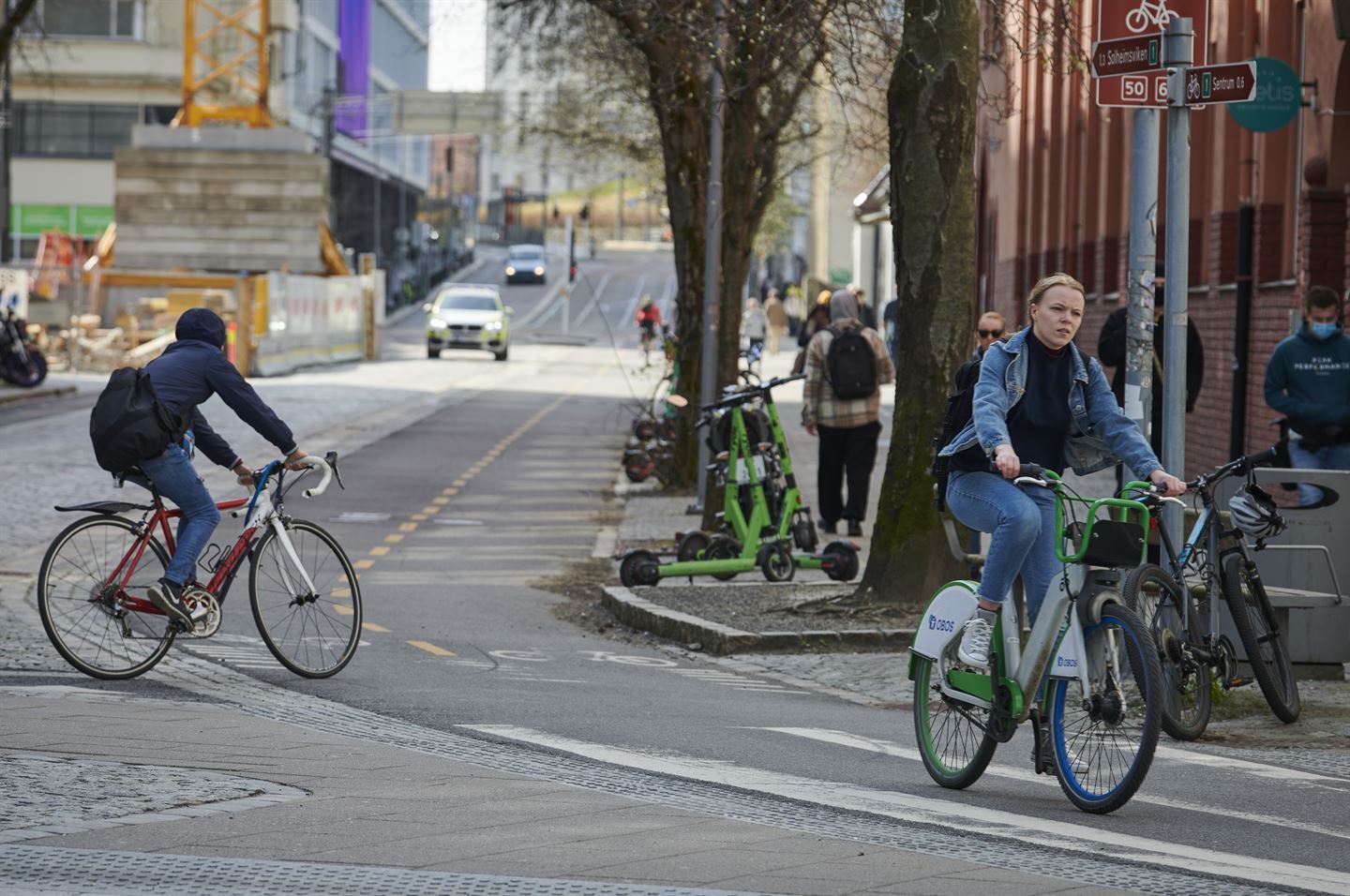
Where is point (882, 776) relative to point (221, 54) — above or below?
below

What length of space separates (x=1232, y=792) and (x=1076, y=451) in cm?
122

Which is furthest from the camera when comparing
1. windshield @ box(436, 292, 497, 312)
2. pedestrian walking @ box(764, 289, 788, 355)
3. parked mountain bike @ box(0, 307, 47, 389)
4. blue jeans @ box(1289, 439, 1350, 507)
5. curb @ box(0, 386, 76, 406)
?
pedestrian walking @ box(764, 289, 788, 355)

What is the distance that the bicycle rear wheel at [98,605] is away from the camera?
32.9 feet

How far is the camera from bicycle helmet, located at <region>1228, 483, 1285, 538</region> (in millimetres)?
9516

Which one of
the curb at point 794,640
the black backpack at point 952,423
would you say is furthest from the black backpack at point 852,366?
the black backpack at point 952,423

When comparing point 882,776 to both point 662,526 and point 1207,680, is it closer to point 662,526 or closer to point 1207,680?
point 1207,680

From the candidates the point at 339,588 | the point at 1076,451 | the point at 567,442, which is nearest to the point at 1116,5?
the point at 1076,451

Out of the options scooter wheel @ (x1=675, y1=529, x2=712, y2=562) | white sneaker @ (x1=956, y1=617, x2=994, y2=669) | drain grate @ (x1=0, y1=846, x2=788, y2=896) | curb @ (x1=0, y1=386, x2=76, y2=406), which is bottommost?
scooter wheel @ (x1=675, y1=529, x2=712, y2=562)

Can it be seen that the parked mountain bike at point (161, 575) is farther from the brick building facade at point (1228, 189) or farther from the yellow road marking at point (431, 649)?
the brick building facade at point (1228, 189)

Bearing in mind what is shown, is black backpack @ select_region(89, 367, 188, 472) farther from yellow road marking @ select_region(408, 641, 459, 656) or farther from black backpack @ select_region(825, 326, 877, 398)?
black backpack @ select_region(825, 326, 877, 398)

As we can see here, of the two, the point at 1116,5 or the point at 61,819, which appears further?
the point at 1116,5

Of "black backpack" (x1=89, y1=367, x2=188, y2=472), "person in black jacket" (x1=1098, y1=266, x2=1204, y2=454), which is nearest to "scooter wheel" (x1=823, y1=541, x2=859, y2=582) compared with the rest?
"person in black jacket" (x1=1098, y1=266, x2=1204, y2=454)

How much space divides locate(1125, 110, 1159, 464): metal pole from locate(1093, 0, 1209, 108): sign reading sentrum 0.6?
241 mm

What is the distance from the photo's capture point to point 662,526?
18.7m
